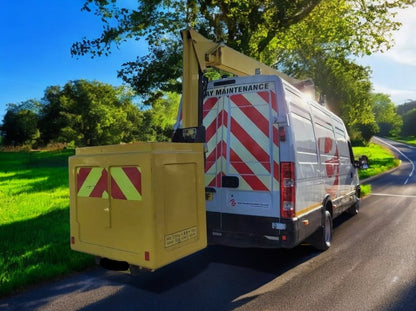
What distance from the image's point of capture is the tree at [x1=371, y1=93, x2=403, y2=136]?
107 m

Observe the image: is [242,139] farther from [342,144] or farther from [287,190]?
[342,144]

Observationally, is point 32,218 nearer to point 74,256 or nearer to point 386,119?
point 74,256

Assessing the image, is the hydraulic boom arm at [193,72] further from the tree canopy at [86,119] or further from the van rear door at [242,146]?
the tree canopy at [86,119]

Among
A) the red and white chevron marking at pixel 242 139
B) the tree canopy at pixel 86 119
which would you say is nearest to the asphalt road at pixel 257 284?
the red and white chevron marking at pixel 242 139

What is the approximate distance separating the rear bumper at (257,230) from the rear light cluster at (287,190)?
0.12 meters

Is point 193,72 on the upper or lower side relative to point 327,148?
upper

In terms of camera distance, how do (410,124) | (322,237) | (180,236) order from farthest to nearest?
(410,124), (322,237), (180,236)

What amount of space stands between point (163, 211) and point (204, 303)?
1.45 metres

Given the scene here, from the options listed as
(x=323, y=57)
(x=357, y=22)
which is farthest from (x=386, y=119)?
(x=357, y=22)

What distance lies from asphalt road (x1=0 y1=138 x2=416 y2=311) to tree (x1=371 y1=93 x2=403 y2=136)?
11288 cm

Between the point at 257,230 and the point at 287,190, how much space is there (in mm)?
756

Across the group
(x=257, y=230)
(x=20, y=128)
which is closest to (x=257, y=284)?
(x=257, y=230)

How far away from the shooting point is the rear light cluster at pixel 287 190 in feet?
14.9

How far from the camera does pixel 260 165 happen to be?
479 centimetres
